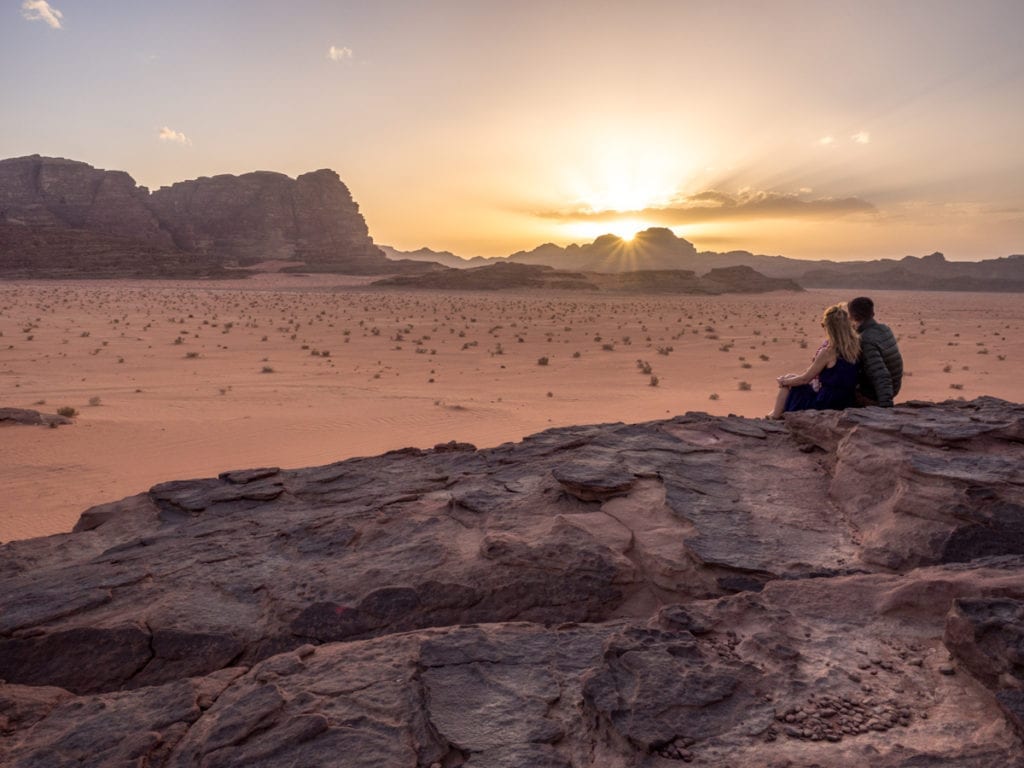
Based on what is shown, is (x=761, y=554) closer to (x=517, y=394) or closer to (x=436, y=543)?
(x=436, y=543)

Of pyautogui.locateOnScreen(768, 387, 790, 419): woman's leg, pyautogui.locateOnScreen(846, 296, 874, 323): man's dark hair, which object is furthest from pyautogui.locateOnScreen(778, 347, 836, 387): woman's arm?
pyautogui.locateOnScreen(846, 296, 874, 323): man's dark hair

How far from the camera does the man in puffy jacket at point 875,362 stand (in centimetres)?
582

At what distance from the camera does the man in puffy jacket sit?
19.1 feet

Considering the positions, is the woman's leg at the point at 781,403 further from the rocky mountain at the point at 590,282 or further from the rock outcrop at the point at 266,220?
the rock outcrop at the point at 266,220

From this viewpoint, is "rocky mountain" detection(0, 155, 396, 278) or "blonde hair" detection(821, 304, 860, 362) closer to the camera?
"blonde hair" detection(821, 304, 860, 362)

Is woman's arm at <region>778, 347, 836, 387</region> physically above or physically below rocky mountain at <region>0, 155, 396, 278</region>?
below

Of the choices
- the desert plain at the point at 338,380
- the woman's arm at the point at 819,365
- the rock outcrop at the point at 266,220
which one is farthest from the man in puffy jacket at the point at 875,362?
the rock outcrop at the point at 266,220

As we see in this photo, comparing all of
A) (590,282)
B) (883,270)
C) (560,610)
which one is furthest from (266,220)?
(883,270)

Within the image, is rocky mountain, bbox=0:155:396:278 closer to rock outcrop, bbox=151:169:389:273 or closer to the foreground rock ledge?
rock outcrop, bbox=151:169:389:273

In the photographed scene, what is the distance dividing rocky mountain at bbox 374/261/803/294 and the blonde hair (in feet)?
190

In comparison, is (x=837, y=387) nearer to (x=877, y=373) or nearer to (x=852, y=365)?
(x=852, y=365)

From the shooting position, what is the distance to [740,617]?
2.82 meters

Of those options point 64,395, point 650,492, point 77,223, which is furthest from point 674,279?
point 77,223

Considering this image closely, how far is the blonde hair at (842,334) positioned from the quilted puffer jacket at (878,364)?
187mm
